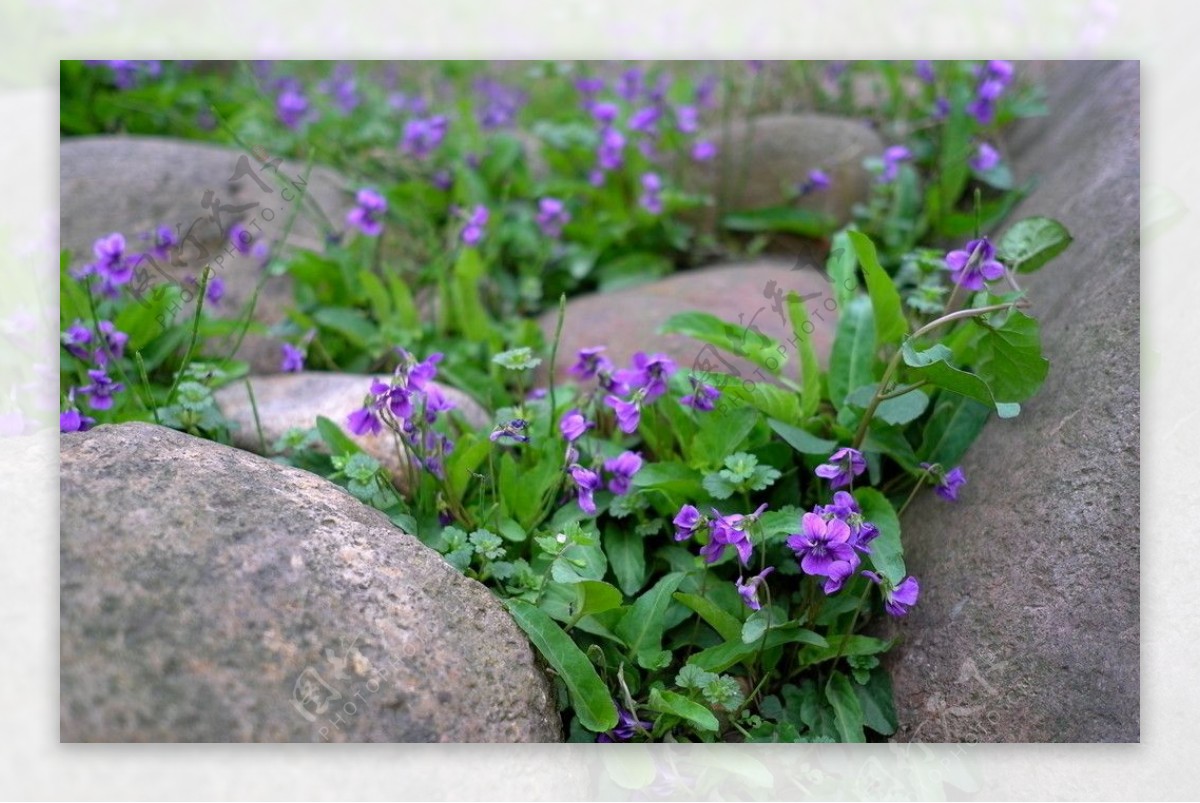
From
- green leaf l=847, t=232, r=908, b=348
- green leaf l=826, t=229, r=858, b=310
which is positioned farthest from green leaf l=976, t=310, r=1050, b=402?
green leaf l=826, t=229, r=858, b=310

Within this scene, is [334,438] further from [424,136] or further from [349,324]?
[424,136]

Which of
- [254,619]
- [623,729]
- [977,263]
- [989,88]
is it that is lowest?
[623,729]

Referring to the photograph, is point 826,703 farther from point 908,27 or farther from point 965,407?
point 908,27

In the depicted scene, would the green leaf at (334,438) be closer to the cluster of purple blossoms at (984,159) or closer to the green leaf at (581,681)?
the green leaf at (581,681)

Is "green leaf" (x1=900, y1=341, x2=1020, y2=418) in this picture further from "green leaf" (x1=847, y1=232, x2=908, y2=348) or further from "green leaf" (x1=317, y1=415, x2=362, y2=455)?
"green leaf" (x1=317, y1=415, x2=362, y2=455)

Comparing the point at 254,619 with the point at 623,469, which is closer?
the point at 254,619

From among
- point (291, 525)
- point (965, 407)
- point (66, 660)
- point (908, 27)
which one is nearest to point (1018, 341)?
point (965, 407)

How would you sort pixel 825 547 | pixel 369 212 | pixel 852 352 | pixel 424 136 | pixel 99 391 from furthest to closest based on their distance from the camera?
pixel 424 136 → pixel 369 212 → pixel 852 352 → pixel 99 391 → pixel 825 547

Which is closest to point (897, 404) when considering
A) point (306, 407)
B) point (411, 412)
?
point (411, 412)
